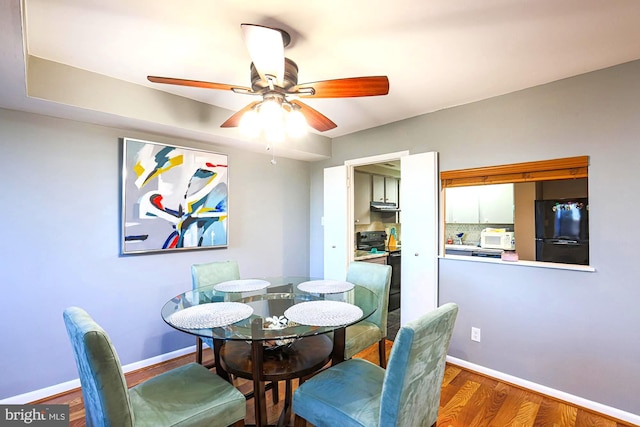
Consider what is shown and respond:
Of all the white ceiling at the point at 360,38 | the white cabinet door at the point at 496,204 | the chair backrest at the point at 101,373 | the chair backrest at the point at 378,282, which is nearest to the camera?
the chair backrest at the point at 101,373

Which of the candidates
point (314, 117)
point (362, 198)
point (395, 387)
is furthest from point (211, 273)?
point (362, 198)

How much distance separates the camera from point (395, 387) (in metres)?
1.13

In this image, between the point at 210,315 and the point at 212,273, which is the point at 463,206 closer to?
the point at 212,273

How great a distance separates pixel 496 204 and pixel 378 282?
8.95ft

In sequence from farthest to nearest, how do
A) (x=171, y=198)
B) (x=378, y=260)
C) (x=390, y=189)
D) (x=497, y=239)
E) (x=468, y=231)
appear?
(x=390, y=189), (x=468, y=231), (x=378, y=260), (x=497, y=239), (x=171, y=198)

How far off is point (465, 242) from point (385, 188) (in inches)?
59.3

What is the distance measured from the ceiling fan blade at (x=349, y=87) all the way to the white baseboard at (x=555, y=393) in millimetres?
2406

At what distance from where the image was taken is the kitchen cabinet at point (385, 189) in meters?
4.81

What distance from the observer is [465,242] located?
15.0 feet

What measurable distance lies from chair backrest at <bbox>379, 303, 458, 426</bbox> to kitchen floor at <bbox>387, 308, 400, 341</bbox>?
6.92 feet

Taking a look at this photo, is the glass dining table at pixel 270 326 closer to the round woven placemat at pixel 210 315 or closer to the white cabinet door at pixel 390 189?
the round woven placemat at pixel 210 315

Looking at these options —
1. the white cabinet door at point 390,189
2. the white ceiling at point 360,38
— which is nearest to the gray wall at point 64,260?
the white ceiling at point 360,38

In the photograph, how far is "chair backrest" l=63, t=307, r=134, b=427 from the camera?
105 centimetres

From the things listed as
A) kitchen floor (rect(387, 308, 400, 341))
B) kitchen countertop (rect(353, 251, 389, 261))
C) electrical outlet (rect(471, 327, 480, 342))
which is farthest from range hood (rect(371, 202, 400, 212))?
electrical outlet (rect(471, 327, 480, 342))
